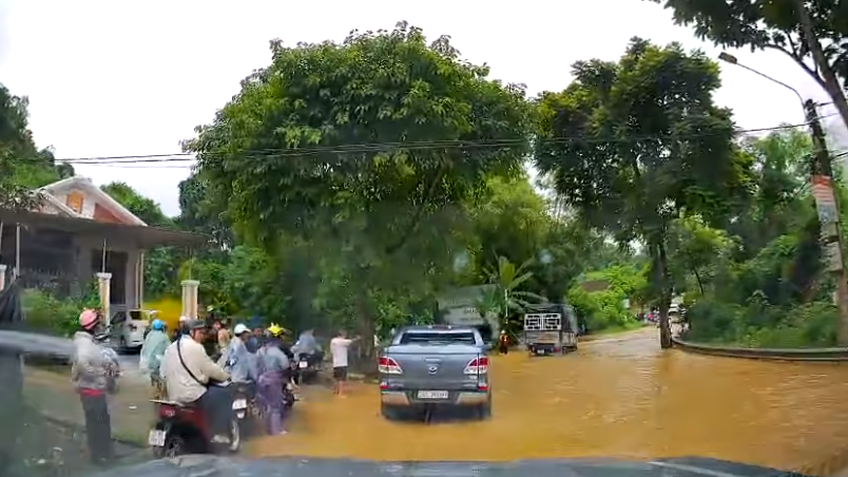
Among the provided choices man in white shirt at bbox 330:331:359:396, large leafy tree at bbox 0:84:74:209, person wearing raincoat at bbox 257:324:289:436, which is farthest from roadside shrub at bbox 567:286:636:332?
person wearing raincoat at bbox 257:324:289:436

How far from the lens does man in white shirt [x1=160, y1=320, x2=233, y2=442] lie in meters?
7.26

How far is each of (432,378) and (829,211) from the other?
8039 millimetres

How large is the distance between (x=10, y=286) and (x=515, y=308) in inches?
750

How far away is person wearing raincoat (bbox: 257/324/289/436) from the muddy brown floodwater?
0.87 ft

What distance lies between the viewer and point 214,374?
24.2ft

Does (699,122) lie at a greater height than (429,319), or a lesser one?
greater

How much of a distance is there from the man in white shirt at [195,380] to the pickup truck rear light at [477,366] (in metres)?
3.73

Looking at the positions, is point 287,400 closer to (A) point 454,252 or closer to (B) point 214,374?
(B) point 214,374

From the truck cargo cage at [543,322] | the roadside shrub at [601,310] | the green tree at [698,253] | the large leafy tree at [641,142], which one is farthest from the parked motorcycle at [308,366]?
the roadside shrub at [601,310]

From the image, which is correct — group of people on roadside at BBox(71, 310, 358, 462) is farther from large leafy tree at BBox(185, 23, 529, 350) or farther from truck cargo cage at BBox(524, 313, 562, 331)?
truck cargo cage at BBox(524, 313, 562, 331)

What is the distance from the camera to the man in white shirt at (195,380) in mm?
7262

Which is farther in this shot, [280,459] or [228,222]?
[228,222]

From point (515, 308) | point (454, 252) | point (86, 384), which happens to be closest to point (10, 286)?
point (86, 384)

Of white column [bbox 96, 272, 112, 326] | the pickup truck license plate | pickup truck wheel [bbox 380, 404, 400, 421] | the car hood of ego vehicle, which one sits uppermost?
white column [bbox 96, 272, 112, 326]
